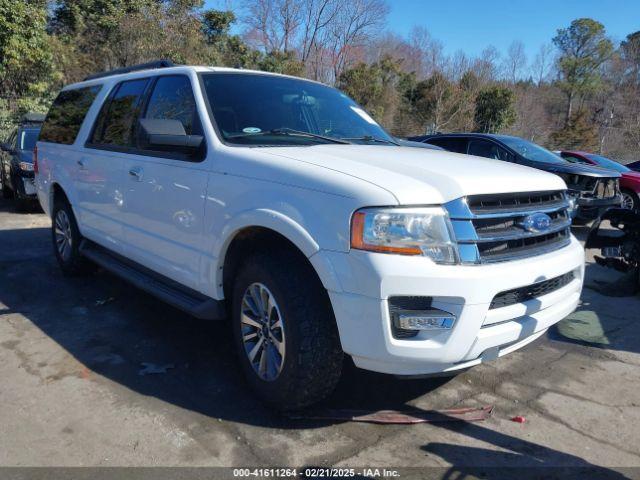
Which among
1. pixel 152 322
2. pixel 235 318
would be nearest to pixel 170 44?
pixel 152 322

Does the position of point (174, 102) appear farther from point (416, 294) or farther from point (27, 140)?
point (27, 140)

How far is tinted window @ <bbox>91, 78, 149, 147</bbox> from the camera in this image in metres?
4.34

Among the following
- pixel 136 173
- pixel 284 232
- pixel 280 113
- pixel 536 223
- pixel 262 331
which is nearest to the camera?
pixel 284 232

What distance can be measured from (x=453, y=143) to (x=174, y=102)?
7442 millimetres

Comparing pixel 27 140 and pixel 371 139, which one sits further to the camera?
pixel 27 140

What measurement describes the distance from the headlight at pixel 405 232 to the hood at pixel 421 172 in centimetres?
7

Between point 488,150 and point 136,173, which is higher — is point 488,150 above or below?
above

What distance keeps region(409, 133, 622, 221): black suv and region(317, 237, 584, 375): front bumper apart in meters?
7.45

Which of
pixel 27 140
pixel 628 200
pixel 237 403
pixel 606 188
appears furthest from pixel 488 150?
pixel 27 140

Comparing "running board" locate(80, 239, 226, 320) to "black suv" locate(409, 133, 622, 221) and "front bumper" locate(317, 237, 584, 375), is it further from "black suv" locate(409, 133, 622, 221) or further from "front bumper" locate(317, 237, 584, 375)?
"black suv" locate(409, 133, 622, 221)

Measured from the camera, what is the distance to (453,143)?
1028 centimetres

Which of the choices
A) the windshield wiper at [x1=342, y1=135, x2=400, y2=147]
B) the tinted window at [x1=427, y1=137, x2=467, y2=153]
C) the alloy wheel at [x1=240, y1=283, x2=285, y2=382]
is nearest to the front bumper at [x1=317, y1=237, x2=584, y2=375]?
the alloy wheel at [x1=240, y1=283, x2=285, y2=382]

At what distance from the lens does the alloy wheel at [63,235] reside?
5586mm

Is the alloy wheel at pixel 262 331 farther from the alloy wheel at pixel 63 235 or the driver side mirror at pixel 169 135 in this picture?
the alloy wheel at pixel 63 235
